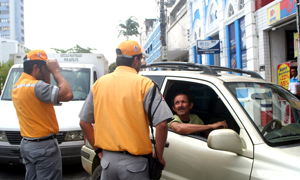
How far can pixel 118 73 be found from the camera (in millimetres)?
2182

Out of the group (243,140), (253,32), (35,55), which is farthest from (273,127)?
(253,32)

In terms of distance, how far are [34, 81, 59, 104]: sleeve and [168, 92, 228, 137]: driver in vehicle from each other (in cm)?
130

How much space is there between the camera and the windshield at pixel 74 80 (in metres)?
6.49

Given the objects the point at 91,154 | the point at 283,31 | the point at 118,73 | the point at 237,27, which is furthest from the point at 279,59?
the point at 118,73

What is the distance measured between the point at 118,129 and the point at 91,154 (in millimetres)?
1741

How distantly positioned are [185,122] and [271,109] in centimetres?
107

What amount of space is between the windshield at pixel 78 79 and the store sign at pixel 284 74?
24.2 feet

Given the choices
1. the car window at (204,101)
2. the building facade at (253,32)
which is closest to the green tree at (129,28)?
the building facade at (253,32)

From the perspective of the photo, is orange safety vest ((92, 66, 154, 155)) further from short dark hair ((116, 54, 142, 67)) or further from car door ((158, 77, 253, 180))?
car door ((158, 77, 253, 180))

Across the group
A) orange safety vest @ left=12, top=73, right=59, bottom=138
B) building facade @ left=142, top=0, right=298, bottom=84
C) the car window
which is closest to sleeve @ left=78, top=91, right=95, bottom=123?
orange safety vest @ left=12, top=73, right=59, bottom=138

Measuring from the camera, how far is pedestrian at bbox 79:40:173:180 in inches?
80.1

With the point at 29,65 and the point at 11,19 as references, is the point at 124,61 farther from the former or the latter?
the point at 11,19

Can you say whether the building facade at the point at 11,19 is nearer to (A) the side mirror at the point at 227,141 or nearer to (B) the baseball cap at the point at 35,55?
(B) the baseball cap at the point at 35,55

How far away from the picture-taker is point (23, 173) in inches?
203
